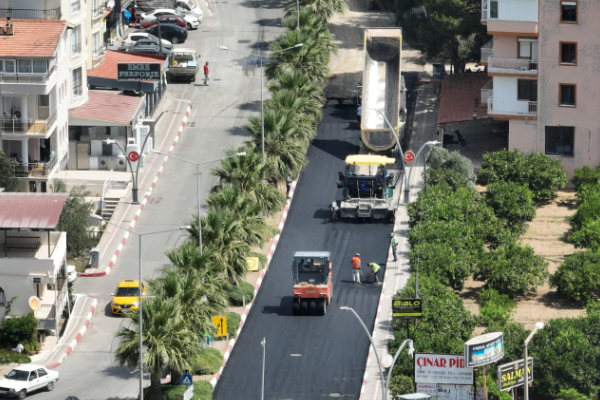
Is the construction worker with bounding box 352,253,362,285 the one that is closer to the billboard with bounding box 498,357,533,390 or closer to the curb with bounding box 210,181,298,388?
the curb with bounding box 210,181,298,388

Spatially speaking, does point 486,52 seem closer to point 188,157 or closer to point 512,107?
point 512,107

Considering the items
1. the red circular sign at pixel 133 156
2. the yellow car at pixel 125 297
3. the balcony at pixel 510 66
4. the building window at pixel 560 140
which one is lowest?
the yellow car at pixel 125 297

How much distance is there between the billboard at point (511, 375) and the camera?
7388 cm

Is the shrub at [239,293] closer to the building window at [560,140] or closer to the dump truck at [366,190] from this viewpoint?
the dump truck at [366,190]

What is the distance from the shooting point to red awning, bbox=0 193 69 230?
87.2 metres

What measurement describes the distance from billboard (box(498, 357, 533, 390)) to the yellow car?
2288 centimetres

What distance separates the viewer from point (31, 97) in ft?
338

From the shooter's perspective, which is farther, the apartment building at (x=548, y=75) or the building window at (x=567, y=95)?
Answer: the building window at (x=567, y=95)

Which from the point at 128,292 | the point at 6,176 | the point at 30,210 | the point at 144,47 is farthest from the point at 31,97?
the point at 144,47

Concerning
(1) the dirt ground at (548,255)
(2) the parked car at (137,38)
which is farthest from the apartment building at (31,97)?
(1) the dirt ground at (548,255)

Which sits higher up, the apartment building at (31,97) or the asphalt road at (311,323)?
the apartment building at (31,97)

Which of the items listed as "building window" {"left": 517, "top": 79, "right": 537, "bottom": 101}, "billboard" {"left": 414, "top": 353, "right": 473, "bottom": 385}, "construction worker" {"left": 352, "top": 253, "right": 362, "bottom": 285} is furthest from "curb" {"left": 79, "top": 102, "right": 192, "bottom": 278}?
"billboard" {"left": 414, "top": 353, "right": 473, "bottom": 385}

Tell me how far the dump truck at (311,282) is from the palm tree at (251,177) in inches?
266

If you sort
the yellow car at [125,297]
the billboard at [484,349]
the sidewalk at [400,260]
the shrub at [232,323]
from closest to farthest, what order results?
the billboard at [484,349] < the sidewalk at [400,260] < the shrub at [232,323] < the yellow car at [125,297]
